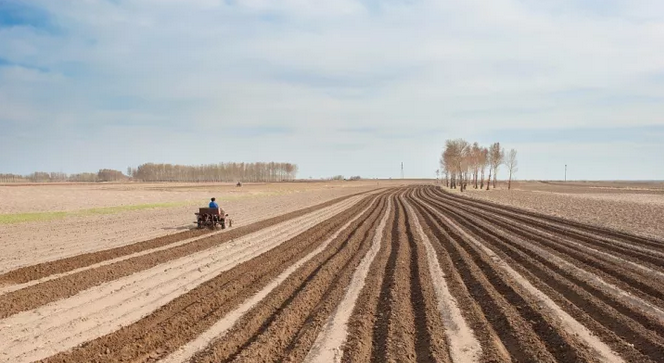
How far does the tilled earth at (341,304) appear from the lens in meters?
6.24

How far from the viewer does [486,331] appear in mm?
6906

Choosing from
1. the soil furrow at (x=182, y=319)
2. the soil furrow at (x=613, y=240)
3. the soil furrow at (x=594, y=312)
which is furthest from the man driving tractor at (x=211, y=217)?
the soil furrow at (x=613, y=240)

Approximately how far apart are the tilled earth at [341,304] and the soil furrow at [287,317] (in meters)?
0.03

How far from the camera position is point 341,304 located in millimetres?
8398

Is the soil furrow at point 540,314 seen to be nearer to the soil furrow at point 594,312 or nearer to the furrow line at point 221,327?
the soil furrow at point 594,312

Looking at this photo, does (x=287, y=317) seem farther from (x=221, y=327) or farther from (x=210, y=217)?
(x=210, y=217)

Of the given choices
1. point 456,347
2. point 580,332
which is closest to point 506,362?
point 456,347

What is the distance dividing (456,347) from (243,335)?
308 cm

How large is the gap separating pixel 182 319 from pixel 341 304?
2801 mm

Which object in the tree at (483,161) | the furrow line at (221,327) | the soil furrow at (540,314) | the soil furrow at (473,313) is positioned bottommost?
the furrow line at (221,327)

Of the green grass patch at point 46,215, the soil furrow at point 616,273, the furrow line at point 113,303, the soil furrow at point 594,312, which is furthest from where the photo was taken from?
the green grass patch at point 46,215

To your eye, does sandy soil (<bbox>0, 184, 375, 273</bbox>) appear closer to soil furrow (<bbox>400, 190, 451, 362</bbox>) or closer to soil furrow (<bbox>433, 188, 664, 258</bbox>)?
soil furrow (<bbox>400, 190, 451, 362</bbox>)

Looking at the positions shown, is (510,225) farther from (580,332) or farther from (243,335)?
(243,335)

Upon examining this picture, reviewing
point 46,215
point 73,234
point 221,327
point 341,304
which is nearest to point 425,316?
point 341,304
